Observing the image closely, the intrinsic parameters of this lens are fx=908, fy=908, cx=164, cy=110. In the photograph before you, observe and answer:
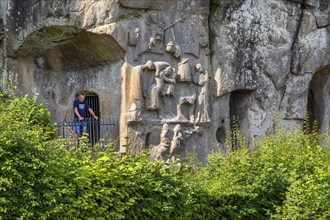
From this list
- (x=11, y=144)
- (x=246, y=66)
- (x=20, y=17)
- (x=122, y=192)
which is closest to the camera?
(x=11, y=144)

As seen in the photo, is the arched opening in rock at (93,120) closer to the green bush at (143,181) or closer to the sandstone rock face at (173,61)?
the sandstone rock face at (173,61)

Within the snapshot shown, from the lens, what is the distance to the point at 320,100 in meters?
28.1

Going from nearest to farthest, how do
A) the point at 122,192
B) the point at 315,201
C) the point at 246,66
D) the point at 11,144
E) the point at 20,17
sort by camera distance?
the point at 11,144 → the point at 122,192 → the point at 315,201 → the point at 20,17 → the point at 246,66

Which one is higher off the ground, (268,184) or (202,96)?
(202,96)

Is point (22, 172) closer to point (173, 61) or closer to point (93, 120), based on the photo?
point (93, 120)

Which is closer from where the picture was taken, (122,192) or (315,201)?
(122,192)

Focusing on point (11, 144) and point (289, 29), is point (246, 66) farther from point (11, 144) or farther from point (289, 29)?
point (11, 144)

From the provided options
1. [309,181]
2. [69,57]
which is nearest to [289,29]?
[69,57]

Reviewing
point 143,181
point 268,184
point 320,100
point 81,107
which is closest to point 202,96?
point 81,107

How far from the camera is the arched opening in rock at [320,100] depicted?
2786cm

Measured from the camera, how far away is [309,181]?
15172 mm

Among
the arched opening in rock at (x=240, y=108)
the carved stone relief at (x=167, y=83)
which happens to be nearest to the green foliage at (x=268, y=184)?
the carved stone relief at (x=167, y=83)

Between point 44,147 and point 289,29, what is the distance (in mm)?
14807

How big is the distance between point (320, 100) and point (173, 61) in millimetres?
6329
